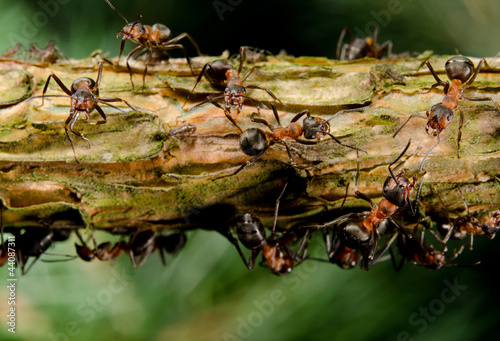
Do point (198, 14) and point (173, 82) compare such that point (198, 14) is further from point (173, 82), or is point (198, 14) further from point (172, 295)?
point (172, 295)

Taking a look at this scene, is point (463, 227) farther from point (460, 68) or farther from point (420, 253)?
point (460, 68)

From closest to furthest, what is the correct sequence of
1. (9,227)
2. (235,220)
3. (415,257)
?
(235,220) < (9,227) < (415,257)

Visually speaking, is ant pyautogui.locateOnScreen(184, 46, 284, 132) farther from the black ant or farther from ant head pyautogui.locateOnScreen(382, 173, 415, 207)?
the black ant

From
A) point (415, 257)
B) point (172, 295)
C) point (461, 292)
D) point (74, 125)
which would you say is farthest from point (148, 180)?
point (461, 292)

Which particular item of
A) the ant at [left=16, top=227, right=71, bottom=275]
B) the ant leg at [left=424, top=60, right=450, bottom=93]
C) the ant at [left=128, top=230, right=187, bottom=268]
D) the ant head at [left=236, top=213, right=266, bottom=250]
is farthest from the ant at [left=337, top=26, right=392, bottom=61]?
the ant at [left=16, top=227, right=71, bottom=275]

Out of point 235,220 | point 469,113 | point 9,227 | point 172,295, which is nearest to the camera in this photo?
point 469,113

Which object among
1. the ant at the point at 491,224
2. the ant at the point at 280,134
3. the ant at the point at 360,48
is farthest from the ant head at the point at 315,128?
the ant at the point at 360,48

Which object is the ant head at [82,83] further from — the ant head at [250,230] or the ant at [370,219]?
the ant at [370,219]
